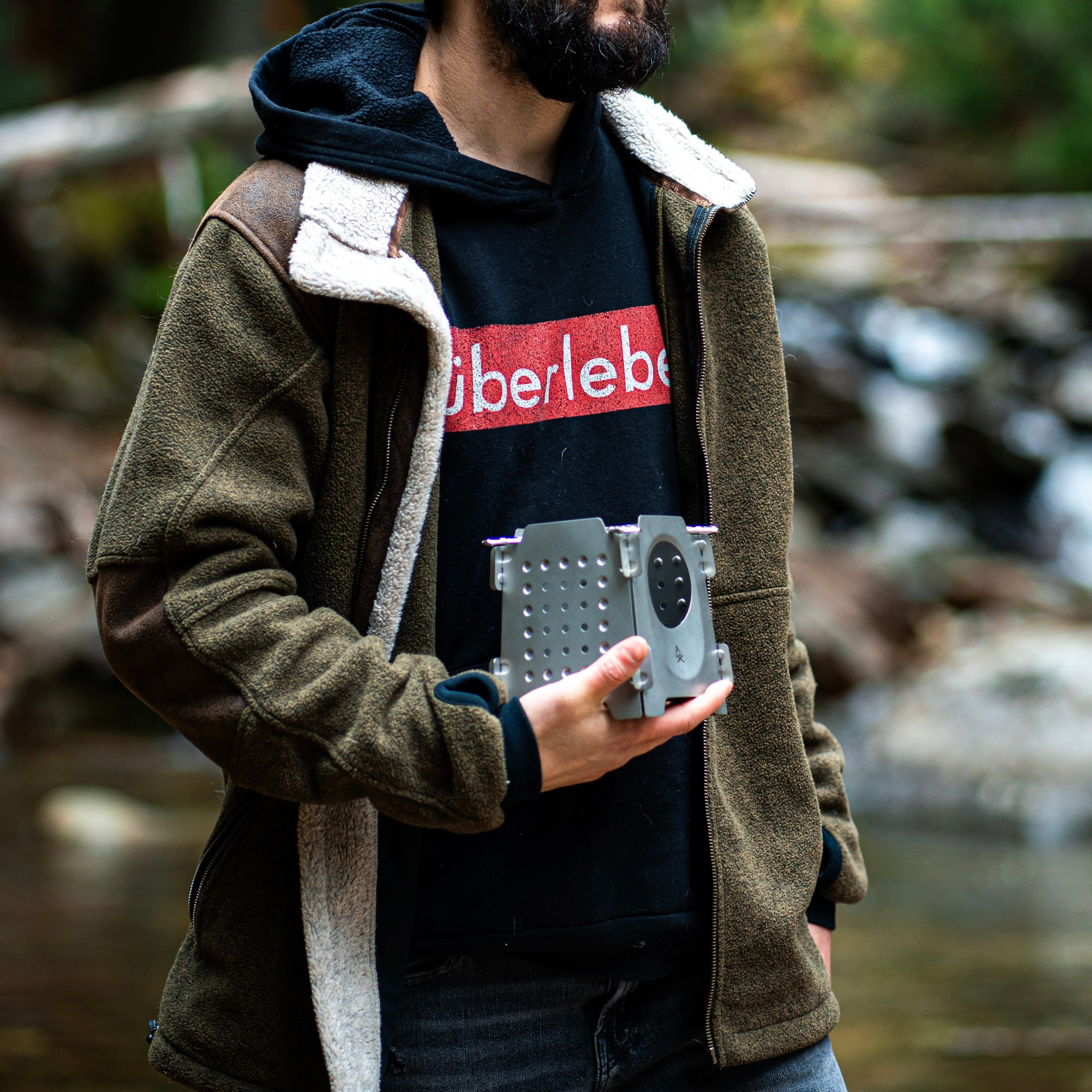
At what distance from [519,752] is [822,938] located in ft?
2.23

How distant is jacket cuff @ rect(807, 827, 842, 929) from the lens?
75.7 inches

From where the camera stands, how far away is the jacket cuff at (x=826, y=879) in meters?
1.92

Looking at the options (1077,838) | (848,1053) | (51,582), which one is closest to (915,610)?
(1077,838)

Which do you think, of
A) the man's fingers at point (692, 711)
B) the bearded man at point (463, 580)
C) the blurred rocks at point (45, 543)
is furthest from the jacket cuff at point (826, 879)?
the blurred rocks at point (45, 543)

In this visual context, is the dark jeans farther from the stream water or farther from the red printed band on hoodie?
the stream water

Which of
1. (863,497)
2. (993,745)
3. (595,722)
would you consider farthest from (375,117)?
(863,497)

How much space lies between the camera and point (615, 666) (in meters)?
1.46

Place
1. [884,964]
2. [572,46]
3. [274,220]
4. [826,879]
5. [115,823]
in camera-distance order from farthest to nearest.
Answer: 1. [115,823]
2. [884,964]
3. [826,879]
4. [572,46]
5. [274,220]

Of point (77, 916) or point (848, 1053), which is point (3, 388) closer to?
point (77, 916)

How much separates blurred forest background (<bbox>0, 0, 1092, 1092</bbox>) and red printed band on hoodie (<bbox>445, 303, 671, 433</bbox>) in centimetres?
261

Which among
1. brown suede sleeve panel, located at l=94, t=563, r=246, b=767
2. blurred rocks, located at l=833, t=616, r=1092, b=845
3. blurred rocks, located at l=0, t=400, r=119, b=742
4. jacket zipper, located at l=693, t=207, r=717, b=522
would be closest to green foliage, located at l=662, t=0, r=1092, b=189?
blurred rocks, located at l=0, t=400, r=119, b=742

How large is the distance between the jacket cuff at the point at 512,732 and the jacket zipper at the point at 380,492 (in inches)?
7.8

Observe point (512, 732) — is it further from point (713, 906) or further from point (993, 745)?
point (993, 745)

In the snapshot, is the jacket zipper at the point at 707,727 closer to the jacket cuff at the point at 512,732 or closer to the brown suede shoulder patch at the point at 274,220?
the jacket cuff at the point at 512,732
